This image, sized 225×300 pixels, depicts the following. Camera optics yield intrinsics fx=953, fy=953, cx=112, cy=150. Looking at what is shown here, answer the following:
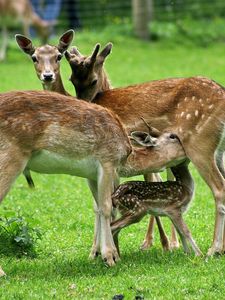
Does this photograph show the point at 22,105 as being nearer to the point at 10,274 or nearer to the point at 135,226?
the point at 10,274

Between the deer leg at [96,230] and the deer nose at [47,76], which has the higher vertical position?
the deer nose at [47,76]

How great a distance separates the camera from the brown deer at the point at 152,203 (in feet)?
29.3

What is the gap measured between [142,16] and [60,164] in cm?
1755

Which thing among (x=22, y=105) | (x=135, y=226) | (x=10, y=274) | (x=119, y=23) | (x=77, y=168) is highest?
(x=22, y=105)

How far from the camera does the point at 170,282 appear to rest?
25.6ft

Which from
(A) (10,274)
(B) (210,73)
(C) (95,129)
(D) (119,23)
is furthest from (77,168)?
(D) (119,23)

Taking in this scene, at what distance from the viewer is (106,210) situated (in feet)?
28.8

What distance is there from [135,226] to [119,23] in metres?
16.7

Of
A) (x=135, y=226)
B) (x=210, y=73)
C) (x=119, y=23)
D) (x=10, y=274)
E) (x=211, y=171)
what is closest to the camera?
(x=10, y=274)

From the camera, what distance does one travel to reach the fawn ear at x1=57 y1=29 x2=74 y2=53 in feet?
35.4

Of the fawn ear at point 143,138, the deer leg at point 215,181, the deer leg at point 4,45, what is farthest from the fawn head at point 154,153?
the deer leg at point 4,45

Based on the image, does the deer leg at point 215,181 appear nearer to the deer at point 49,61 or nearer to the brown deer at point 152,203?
the brown deer at point 152,203

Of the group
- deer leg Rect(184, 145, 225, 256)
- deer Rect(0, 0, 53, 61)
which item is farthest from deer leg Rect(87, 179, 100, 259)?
Result: deer Rect(0, 0, 53, 61)

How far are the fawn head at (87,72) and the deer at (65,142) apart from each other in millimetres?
1113
